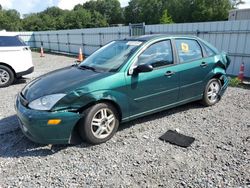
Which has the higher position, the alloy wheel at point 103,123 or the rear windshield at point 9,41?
the rear windshield at point 9,41

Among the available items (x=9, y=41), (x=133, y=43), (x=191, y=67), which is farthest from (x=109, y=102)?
(x=9, y=41)

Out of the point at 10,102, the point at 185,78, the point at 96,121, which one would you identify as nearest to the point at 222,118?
the point at 185,78

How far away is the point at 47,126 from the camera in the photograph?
306cm

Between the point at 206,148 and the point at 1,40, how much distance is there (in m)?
6.90

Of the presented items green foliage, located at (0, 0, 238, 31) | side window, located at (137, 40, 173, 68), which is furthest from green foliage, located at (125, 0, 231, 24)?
side window, located at (137, 40, 173, 68)

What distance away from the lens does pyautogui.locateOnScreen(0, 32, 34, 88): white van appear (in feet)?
23.8

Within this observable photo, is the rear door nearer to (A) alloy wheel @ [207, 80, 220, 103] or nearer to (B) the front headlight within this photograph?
(A) alloy wheel @ [207, 80, 220, 103]

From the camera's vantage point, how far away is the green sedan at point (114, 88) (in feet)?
10.3

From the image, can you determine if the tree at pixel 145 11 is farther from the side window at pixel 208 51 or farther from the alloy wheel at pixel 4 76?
the side window at pixel 208 51

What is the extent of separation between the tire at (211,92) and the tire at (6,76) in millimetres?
5987

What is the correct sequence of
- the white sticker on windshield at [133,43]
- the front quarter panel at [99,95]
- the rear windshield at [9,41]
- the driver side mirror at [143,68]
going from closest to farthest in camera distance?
1. the front quarter panel at [99,95]
2. the driver side mirror at [143,68]
3. the white sticker on windshield at [133,43]
4. the rear windshield at [9,41]

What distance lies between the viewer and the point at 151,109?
4.00 metres

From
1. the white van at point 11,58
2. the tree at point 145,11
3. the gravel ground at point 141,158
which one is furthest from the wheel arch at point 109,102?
the tree at point 145,11

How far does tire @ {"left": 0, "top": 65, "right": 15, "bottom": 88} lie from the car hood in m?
4.21
